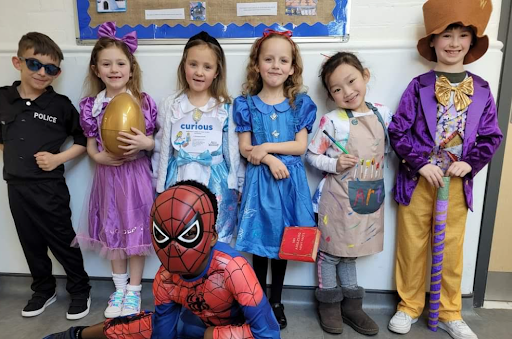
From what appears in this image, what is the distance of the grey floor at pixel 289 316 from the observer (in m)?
1.78

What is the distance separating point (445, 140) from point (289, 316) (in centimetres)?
114

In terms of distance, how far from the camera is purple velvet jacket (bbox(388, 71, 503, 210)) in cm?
165

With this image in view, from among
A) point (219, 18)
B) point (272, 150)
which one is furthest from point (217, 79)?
point (272, 150)

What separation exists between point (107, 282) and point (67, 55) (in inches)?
49.5

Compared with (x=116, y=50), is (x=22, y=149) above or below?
below

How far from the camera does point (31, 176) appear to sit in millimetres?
1853

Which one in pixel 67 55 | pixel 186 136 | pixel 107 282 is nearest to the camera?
pixel 186 136

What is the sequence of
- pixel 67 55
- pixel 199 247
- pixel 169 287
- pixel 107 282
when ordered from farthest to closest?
pixel 107 282
pixel 67 55
pixel 169 287
pixel 199 247

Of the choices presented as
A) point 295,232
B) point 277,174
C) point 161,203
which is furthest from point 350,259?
point 161,203

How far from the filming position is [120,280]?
199 cm

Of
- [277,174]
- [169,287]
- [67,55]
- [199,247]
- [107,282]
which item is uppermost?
[67,55]

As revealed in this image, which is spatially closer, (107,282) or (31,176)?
(31,176)

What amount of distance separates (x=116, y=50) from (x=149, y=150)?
1.63 feet

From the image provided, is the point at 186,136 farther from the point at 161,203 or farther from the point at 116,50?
the point at 161,203
